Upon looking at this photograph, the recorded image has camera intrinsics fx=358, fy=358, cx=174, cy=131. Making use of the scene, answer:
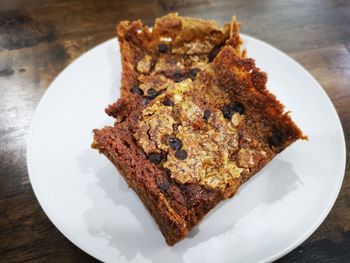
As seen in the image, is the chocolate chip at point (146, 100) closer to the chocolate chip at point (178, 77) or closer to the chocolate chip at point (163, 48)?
the chocolate chip at point (178, 77)

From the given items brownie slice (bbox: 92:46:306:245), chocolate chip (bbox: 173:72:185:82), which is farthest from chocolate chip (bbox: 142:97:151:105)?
chocolate chip (bbox: 173:72:185:82)

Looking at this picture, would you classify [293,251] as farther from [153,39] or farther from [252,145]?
[153,39]

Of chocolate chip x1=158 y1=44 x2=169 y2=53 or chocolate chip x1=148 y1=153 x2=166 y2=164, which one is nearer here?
chocolate chip x1=148 y1=153 x2=166 y2=164

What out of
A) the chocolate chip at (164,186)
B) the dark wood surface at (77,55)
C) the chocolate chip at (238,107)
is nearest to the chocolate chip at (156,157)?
the chocolate chip at (164,186)

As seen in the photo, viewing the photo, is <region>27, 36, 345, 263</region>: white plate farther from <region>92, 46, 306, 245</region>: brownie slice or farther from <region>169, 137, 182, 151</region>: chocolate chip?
<region>169, 137, 182, 151</region>: chocolate chip

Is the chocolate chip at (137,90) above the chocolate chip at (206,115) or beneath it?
beneath

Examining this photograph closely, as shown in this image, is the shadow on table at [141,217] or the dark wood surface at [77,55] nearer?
the shadow on table at [141,217]

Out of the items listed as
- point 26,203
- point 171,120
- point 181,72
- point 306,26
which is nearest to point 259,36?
point 306,26

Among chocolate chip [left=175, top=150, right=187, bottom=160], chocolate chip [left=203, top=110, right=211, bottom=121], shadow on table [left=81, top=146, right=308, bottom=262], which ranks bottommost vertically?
shadow on table [left=81, top=146, right=308, bottom=262]
